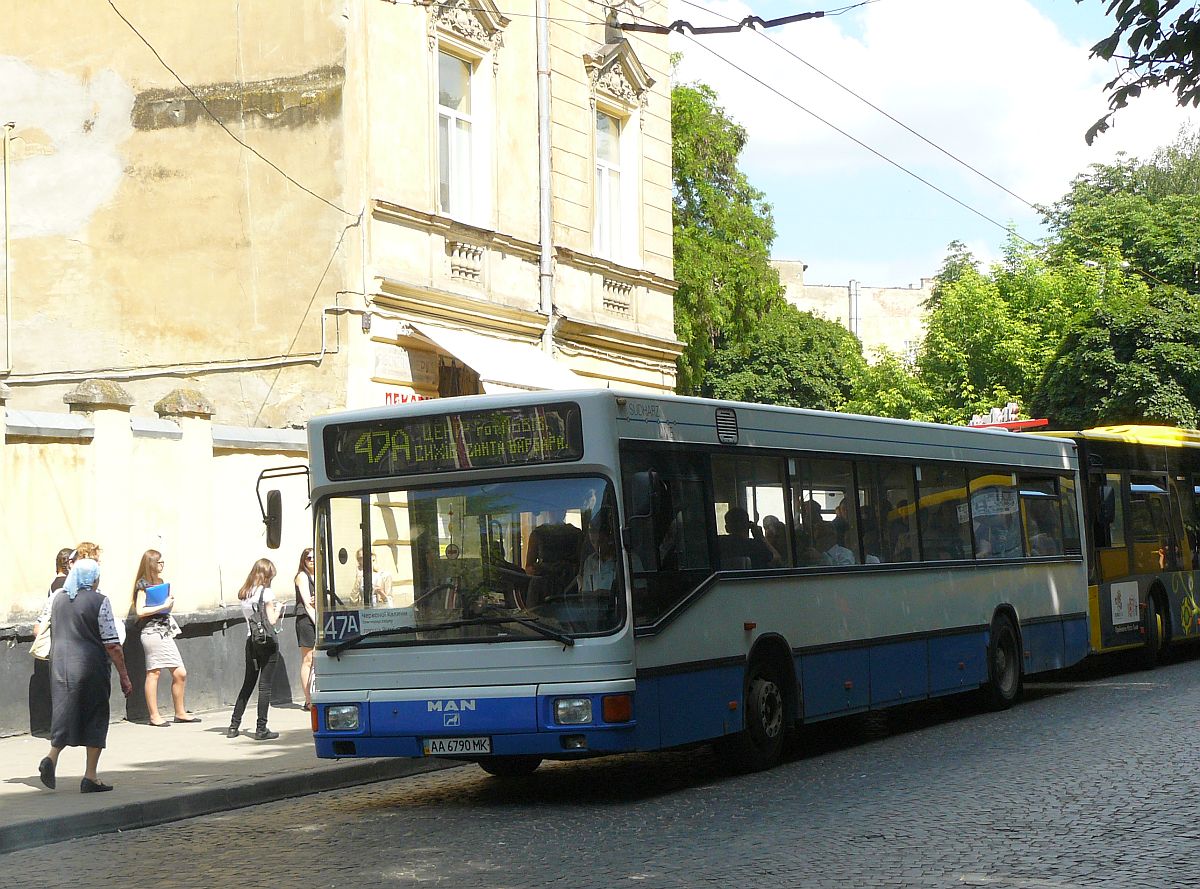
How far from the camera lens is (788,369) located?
194 ft

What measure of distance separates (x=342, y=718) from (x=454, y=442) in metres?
1.93

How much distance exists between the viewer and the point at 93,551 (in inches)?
468

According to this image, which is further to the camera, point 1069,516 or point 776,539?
point 1069,516

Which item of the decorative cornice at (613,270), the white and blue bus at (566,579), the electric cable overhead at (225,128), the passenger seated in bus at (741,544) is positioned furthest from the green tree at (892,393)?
the passenger seated in bus at (741,544)

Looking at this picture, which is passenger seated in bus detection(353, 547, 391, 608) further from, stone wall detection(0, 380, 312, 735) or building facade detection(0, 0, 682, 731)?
building facade detection(0, 0, 682, 731)

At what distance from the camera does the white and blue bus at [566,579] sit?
10375 mm

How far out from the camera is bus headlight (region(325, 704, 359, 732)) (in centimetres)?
1083

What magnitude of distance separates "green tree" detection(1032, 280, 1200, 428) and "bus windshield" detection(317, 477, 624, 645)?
32.6m

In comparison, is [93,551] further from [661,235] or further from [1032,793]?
[661,235]

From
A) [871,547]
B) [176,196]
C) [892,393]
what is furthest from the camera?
[892,393]

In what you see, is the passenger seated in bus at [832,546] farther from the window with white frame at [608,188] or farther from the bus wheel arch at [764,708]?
the window with white frame at [608,188]

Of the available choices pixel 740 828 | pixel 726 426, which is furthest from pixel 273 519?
pixel 740 828

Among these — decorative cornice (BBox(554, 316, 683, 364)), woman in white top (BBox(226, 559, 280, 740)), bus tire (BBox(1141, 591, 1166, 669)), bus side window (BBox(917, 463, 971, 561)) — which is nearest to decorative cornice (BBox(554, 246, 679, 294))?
decorative cornice (BBox(554, 316, 683, 364))

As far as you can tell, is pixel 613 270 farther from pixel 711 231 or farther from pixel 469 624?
pixel 711 231
